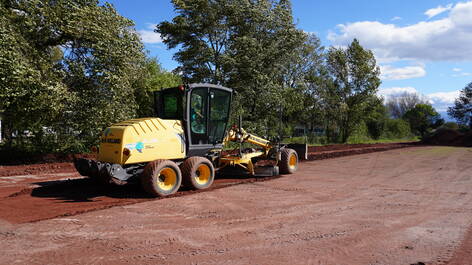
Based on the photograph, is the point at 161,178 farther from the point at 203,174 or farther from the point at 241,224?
the point at 241,224

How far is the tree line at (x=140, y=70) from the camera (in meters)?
12.1

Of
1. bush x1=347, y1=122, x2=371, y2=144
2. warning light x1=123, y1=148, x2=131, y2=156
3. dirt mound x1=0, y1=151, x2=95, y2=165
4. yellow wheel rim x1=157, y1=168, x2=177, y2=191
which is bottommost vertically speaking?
yellow wheel rim x1=157, y1=168, x2=177, y2=191

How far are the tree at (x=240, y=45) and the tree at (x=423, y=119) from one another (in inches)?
1546

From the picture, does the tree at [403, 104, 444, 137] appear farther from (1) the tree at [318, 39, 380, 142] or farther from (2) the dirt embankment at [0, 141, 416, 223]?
(2) the dirt embankment at [0, 141, 416, 223]

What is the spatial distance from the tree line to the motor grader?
494 centimetres

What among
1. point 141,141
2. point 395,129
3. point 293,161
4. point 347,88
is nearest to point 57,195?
point 141,141

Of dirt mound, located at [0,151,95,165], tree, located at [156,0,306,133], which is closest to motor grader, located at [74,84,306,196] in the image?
dirt mound, located at [0,151,95,165]

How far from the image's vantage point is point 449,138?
34.1m

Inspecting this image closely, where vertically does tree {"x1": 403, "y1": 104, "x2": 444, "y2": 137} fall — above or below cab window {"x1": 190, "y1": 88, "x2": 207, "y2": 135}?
above

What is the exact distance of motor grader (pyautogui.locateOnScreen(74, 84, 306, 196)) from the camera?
7.46 m

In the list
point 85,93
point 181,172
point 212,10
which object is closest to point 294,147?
point 181,172

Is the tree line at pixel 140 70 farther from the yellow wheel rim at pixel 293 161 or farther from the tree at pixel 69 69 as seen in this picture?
the yellow wheel rim at pixel 293 161

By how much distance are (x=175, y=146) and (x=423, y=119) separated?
2187 inches

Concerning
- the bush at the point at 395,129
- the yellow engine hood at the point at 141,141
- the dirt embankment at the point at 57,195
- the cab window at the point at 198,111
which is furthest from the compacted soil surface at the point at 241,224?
the bush at the point at 395,129
